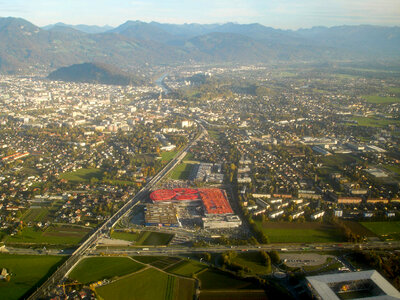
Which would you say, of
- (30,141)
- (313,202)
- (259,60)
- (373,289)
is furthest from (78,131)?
(259,60)

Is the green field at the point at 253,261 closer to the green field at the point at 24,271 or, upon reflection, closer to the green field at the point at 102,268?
the green field at the point at 102,268

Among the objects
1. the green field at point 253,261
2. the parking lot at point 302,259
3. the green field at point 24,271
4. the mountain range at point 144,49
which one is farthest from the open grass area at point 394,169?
the mountain range at point 144,49

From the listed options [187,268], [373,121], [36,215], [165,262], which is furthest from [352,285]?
[373,121]

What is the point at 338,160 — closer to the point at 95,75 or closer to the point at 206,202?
the point at 206,202

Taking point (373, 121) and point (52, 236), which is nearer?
point (52, 236)

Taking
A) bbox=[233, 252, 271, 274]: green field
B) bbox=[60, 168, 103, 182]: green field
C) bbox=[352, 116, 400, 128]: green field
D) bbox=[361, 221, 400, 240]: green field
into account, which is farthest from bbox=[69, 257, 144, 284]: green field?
bbox=[352, 116, 400, 128]: green field

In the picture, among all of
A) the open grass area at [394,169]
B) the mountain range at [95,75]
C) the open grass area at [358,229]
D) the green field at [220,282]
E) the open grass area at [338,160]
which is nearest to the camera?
the green field at [220,282]
